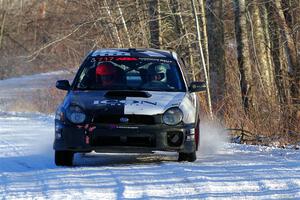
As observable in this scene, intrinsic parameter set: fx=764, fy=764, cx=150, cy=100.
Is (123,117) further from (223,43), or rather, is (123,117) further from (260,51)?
(223,43)

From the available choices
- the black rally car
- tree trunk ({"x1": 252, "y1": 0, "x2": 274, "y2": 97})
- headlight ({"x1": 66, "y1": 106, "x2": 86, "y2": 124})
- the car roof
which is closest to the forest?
tree trunk ({"x1": 252, "y1": 0, "x2": 274, "y2": 97})

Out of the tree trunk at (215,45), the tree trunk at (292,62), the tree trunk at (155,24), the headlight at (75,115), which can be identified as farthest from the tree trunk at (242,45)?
the headlight at (75,115)

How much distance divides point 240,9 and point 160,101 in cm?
901

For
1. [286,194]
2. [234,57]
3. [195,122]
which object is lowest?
[286,194]

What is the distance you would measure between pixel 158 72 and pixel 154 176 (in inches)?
95.1

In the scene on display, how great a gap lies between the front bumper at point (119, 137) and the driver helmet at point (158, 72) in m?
1.33

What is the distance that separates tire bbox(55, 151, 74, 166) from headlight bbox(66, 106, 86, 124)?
18.5 inches

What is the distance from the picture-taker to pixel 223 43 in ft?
65.8

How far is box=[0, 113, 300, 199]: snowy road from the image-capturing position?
295 inches

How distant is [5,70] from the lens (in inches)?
2324

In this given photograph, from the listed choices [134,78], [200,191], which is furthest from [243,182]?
[134,78]

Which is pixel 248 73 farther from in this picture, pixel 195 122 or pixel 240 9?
pixel 195 122

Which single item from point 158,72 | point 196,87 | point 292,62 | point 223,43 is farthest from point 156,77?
point 223,43

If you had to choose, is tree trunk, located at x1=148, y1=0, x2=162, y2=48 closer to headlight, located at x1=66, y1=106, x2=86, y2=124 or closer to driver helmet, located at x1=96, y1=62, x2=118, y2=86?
driver helmet, located at x1=96, y1=62, x2=118, y2=86
